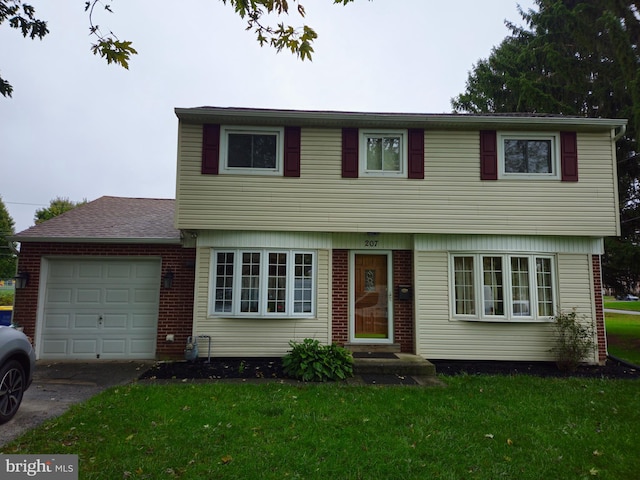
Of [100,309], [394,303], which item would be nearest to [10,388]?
[100,309]

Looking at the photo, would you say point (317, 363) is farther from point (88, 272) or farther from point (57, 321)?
point (57, 321)

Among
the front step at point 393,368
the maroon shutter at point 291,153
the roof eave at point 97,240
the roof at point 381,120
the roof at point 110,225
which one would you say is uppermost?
the roof at point 381,120

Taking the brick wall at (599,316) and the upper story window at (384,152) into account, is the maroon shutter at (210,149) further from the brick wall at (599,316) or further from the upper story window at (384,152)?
the brick wall at (599,316)

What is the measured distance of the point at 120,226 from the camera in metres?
8.55

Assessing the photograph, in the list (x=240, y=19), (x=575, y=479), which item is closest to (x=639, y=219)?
(x=575, y=479)

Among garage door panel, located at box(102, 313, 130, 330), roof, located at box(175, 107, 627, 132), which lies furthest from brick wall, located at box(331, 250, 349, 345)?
garage door panel, located at box(102, 313, 130, 330)

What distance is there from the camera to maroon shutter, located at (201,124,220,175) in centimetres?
763

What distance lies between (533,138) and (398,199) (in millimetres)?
3408

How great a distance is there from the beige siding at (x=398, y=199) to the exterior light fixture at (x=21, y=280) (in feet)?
12.7

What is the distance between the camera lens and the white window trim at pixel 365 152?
781cm

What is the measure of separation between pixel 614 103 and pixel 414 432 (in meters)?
13.2

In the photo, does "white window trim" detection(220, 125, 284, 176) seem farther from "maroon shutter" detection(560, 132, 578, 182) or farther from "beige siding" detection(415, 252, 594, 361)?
"maroon shutter" detection(560, 132, 578, 182)

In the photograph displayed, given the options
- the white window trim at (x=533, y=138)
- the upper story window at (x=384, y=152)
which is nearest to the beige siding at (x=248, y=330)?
the upper story window at (x=384, y=152)

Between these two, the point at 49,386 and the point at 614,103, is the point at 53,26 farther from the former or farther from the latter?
the point at 614,103
